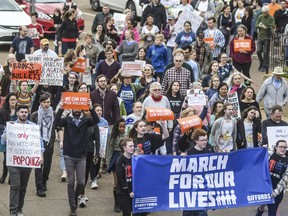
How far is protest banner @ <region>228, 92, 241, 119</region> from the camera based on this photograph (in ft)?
58.3

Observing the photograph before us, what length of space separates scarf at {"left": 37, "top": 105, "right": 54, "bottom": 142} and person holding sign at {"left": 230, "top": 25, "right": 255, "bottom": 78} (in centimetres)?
771

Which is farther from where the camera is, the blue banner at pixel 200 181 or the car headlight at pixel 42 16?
the car headlight at pixel 42 16

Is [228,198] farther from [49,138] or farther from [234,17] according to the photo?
[234,17]

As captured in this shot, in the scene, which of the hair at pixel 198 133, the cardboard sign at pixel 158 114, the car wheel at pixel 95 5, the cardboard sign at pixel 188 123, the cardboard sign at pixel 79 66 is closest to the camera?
the hair at pixel 198 133

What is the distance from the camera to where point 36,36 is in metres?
24.6

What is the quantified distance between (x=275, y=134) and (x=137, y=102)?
2.34m

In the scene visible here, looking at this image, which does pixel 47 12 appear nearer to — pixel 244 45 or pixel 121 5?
pixel 121 5

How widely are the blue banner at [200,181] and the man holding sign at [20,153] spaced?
5.33ft

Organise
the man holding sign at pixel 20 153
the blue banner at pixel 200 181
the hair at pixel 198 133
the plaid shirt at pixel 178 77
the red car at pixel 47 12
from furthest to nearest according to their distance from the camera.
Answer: the red car at pixel 47 12 → the plaid shirt at pixel 178 77 → the man holding sign at pixel 20 153 → the hair at pixel 198 133 → the blue banner at pixel 200 181

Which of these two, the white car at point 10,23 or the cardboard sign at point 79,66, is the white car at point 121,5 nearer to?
the white car at point 10,23

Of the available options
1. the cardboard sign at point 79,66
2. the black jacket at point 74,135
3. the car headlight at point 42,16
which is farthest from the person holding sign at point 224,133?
the car headlight at point 42,16

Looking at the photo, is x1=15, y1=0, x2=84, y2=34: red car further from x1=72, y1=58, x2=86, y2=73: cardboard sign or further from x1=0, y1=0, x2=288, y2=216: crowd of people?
x1=72, y1=58, x2=86, y2=73: cardboard sign

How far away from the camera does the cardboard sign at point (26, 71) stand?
18.7 meters

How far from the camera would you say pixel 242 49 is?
22859 millimetres
